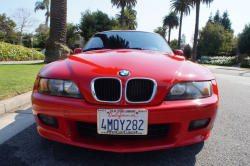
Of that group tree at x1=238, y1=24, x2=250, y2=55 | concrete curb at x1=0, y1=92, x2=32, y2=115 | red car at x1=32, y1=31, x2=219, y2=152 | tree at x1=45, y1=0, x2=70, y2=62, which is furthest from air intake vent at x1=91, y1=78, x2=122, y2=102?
tree at x1=238, y1=24, x2=250, y2=55

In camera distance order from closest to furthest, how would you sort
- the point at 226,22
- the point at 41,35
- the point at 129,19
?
the point at 41,35 < the point at 129,19 < the point at 226,22

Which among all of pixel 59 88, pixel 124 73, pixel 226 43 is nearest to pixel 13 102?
pixel 59 88

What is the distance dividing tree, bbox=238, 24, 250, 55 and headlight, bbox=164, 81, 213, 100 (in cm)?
3914

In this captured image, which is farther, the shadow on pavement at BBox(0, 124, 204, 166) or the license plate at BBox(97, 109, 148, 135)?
the shadow on pavement at BBox(0, 124, 204, 166)

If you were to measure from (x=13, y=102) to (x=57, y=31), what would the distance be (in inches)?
294

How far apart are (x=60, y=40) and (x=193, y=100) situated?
9.71 meters

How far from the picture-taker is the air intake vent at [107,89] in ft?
5.30

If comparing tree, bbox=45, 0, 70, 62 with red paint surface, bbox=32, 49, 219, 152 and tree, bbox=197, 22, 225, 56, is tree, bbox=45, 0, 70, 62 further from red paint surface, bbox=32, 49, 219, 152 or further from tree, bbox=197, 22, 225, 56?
tree, bbox=197, 22, 225, 56

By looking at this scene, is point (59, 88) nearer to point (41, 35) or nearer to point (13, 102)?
point (13, 102)

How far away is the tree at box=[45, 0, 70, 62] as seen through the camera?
9.66 metres

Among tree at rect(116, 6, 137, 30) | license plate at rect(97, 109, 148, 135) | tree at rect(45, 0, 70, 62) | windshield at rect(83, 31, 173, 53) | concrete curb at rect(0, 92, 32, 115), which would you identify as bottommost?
concrete curb at rect(0, 92, 32, 115)

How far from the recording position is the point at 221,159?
1.82 m

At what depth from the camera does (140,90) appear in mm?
1633

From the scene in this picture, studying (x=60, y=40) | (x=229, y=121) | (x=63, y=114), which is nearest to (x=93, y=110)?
(x=63, y=114)
